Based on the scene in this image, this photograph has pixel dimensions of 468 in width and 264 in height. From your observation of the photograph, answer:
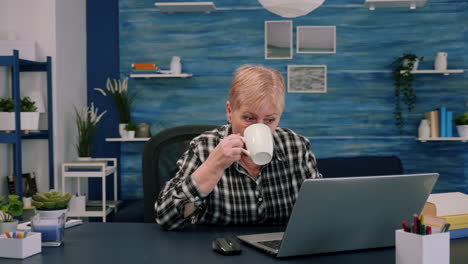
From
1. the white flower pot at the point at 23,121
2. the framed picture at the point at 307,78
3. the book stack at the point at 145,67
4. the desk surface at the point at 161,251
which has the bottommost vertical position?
the desk surface at the point at 161,251

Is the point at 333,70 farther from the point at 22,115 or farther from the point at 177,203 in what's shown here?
the point at 177,203

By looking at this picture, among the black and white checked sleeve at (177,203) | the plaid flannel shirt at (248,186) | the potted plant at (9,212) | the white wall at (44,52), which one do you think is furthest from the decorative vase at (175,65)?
the potted plant at (9,212)

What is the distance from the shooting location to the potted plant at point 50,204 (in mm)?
1317

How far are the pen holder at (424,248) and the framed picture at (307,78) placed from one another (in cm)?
343

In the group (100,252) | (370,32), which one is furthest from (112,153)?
(100,252)

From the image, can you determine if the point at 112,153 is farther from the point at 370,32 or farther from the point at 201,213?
the point at 201,213

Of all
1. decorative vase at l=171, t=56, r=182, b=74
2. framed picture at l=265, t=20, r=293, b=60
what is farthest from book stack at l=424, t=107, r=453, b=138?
decorative vase at l=171, t=56, r=182, b=74

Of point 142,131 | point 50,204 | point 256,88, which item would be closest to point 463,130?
point 142,131

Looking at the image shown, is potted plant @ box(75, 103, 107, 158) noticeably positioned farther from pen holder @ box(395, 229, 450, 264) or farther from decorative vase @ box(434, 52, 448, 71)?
pen holder @ box(395, 229, 450, 264)

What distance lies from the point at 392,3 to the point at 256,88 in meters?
2.94

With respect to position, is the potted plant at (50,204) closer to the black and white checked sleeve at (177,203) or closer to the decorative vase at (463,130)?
the black and white checked sleeve at (177,203)

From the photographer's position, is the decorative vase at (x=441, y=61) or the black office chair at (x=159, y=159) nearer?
the black office chair at (x=159, y=159)

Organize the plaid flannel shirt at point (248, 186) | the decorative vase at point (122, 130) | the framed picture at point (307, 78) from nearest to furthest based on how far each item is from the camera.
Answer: the plaid flannel shirt at point (248, 186), the decorative vase at point (122, 130), the framed picture at point (307, 78)

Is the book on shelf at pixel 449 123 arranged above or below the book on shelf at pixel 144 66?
below
